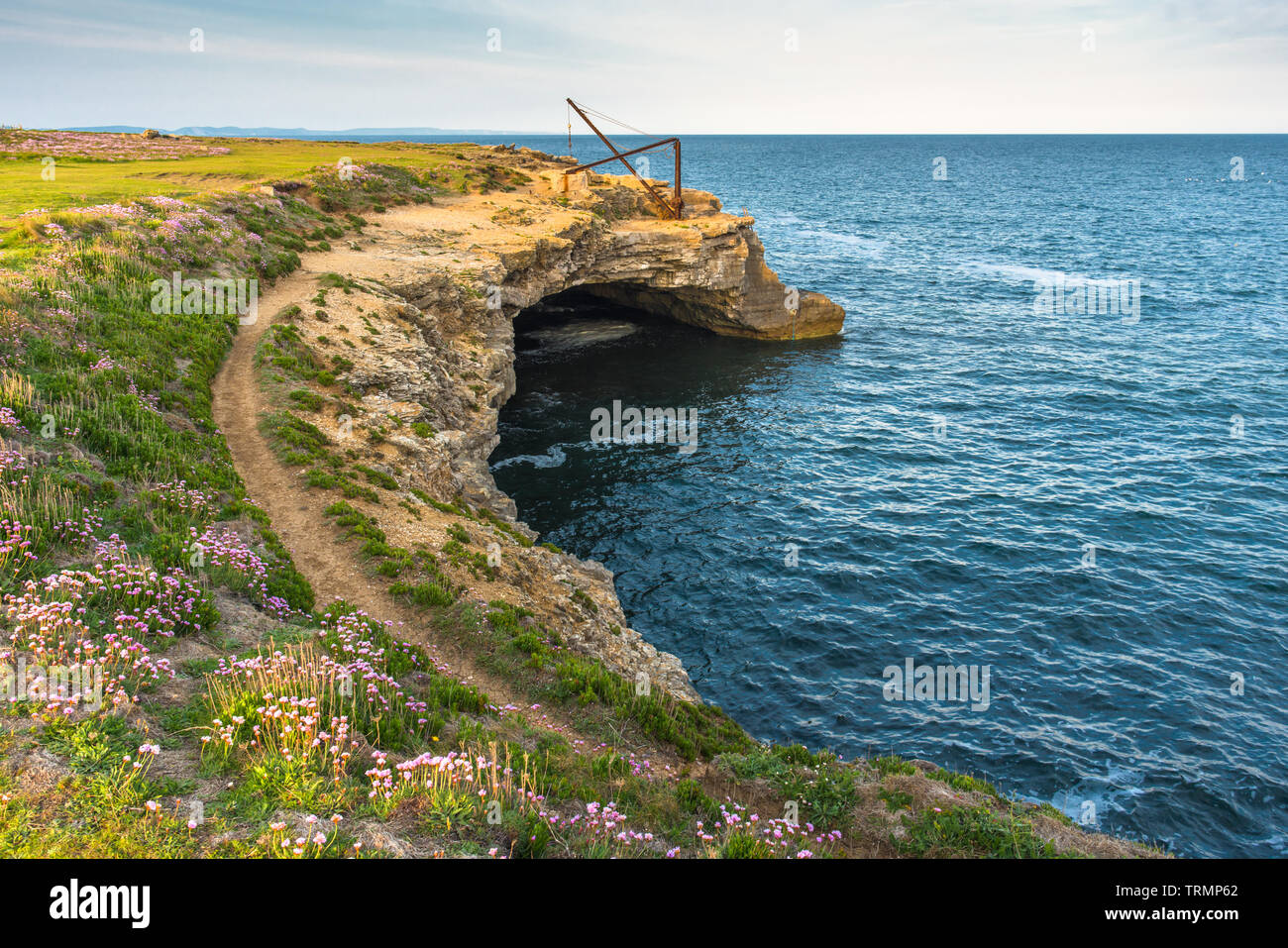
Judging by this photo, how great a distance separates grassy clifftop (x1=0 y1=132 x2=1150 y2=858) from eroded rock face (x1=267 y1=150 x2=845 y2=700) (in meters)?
1.42

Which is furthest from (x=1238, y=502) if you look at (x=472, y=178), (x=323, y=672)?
(x=472, y=178)

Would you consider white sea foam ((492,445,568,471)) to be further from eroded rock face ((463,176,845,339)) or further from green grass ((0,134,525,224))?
green grass ((0,134,525,224))

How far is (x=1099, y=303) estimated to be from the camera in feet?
234

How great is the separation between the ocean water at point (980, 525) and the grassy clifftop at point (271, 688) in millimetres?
6371

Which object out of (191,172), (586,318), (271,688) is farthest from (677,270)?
(271,688)

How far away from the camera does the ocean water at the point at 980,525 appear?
75.4 ft

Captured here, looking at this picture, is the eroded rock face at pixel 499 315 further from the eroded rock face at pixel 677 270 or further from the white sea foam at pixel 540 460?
the white sea foam at pixel 540 460

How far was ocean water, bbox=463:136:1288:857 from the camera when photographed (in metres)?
23.0

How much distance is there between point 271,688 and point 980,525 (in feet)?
102

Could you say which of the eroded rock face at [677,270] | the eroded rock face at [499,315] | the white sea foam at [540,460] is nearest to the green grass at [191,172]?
the eroded rock face at [499,315]

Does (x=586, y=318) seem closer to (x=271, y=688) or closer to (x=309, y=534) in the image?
(x=309, y=534)

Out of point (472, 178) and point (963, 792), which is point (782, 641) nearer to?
point (963, 792)

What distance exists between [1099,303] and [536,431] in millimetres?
58363
